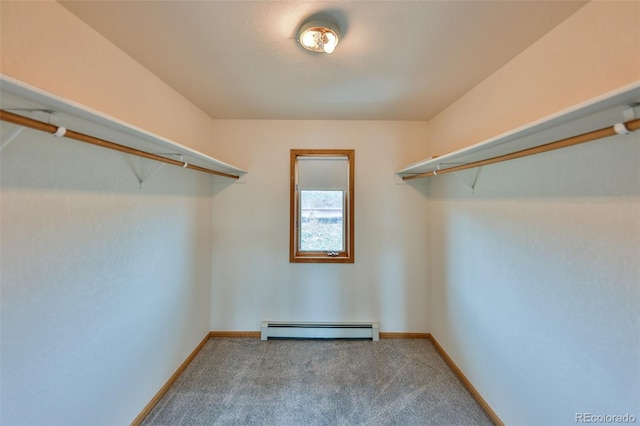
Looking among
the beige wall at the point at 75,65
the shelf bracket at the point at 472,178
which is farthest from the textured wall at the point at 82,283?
the shelf bracket at the point at 472,178

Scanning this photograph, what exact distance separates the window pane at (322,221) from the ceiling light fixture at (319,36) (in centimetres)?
159

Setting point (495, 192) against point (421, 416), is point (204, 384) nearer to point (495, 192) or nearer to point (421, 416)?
point (421, 416)

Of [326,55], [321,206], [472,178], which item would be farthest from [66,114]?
[472,178]

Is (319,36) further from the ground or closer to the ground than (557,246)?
further from the ground

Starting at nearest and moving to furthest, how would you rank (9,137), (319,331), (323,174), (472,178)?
1. (9,137)
2. (472,178)
3. (319,331)
4. (323,174)

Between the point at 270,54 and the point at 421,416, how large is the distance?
2.66 metres

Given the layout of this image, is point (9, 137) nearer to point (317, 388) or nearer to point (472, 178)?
point (317, 388)

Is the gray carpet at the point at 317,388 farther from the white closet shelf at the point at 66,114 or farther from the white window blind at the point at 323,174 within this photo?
the white closet shelf at the point at 66,114

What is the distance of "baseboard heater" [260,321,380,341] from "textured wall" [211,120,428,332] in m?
0.09

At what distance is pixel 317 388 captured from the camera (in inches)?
75.0

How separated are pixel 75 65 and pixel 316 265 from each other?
7.68ft

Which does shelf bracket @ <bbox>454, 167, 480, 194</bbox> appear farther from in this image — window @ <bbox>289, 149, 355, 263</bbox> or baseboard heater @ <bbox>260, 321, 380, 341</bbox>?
baseboard heater @ <bbox>260, 321, 380, 341</bbox>

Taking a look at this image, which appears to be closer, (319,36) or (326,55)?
(319,36)

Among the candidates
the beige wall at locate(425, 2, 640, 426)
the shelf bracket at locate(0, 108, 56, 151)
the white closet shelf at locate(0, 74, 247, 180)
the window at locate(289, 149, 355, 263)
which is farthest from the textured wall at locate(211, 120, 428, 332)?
the shelf bracket at locate(0, 108, 56, 151)
